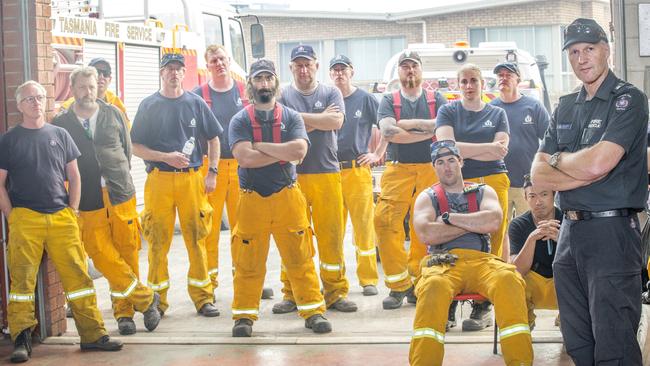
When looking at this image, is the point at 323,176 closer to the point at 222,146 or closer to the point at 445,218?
the point at 222,146

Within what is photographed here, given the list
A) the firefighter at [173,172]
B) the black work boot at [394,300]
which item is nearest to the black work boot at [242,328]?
the firefighter at [173,172]

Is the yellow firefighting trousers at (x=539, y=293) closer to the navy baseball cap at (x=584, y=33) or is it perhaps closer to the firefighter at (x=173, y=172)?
the navy baseball cap at (x=584, y=33)

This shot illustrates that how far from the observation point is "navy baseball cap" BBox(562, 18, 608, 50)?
5.35m

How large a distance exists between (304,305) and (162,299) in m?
1.38

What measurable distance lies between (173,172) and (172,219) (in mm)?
392

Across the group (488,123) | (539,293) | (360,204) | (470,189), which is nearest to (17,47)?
(360,204)

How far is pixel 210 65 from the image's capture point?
9.42 m

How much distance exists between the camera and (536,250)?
7.13 m

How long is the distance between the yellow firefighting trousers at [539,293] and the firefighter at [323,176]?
6.96ft

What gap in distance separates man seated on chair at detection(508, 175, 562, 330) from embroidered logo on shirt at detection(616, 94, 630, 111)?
1.66 m

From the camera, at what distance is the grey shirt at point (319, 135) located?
8.81 meters

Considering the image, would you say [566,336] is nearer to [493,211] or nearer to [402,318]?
[493,211]

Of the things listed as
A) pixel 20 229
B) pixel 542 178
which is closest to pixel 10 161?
pixel 20 229

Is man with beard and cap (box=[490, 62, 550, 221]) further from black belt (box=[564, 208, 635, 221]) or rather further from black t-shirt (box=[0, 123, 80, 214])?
black t-shirt (box=[0, 123, 80, 214])
